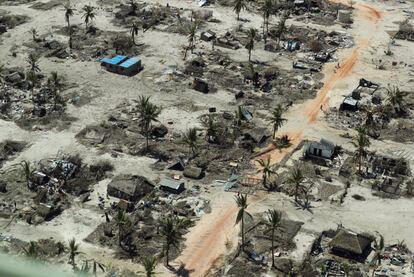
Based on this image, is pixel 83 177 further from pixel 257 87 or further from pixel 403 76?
pixel 403 76

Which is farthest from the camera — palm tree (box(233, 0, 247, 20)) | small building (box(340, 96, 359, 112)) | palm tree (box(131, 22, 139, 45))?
palm tree (box(233, 0, 247, 20))

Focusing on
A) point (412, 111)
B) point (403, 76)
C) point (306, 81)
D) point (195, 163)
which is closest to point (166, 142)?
point (195, 163)

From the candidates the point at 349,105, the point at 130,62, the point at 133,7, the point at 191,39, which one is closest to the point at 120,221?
the point at 349,105

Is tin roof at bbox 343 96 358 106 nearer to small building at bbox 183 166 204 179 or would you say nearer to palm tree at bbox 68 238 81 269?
small building at bbox 183 166 204 179

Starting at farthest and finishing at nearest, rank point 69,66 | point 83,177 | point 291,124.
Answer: point 69,66, point 291,124, point 83,177

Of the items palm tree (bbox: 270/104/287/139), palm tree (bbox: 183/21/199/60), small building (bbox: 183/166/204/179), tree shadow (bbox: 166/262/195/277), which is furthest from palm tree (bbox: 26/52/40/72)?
tree shadow (bbox: 166/262/195/277)
